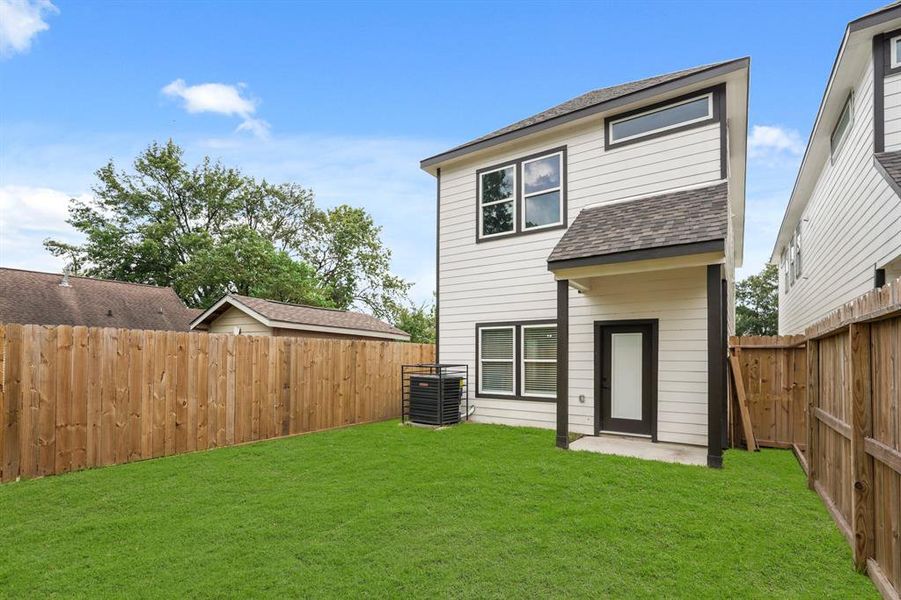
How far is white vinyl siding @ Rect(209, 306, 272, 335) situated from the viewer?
37.8ft

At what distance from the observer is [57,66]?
46.6 feet

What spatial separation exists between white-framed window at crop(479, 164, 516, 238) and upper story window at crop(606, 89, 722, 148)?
1928 mm

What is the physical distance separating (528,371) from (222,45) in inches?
502

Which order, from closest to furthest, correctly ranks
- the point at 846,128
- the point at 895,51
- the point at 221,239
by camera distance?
the point at 895,51, the point at 846,128, the point at 221,239

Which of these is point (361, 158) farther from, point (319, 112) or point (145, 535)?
point (145, 535)

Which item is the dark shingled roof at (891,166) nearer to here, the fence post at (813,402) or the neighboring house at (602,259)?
the neighboring house at (602,259)

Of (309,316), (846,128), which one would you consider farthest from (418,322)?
(846,128)

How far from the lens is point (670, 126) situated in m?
6.98

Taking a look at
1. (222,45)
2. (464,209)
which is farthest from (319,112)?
(464,209)

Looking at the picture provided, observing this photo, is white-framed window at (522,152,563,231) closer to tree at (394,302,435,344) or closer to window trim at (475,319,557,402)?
window trim at (475,319,557,402)

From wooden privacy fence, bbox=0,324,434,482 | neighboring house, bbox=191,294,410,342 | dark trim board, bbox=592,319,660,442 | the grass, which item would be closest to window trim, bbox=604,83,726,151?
dark trim board, bbox=592,319,660,442

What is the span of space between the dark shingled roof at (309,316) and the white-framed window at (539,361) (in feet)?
20.7

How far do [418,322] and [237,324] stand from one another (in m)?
14.4

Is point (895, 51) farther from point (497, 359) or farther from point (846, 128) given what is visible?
point (497, 359)
